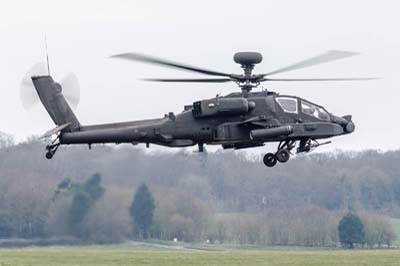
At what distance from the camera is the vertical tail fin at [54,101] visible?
153 feet

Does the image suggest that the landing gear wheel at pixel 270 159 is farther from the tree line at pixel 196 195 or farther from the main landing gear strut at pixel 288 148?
the tree line at pixel 196 195

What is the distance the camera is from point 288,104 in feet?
154

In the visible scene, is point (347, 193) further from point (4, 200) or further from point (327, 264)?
point (327, 264)

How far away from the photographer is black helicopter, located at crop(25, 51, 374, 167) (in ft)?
151

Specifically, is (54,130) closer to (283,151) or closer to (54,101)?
(54,101)

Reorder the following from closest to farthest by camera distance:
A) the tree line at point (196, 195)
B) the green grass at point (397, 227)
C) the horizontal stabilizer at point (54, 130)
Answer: the horizontal stabilizer at point (54, 130) < the tree line at point (196, 195) < the green grass at point (397, 227)

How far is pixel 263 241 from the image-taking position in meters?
66.6

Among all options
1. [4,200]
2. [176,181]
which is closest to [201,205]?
[176,181]

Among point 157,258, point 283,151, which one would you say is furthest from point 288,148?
point 157,258

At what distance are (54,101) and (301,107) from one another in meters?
7.81

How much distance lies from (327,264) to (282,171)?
87.2 ft

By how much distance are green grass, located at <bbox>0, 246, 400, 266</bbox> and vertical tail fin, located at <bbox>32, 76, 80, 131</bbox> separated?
4.65 meters

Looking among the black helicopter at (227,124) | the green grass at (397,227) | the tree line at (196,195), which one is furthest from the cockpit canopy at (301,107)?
the green grass at (397,227)

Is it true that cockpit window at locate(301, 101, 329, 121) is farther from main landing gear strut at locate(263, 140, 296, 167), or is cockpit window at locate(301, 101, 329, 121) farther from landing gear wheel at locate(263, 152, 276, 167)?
landing gear wheel at locate(263, 152, 276, 167)
